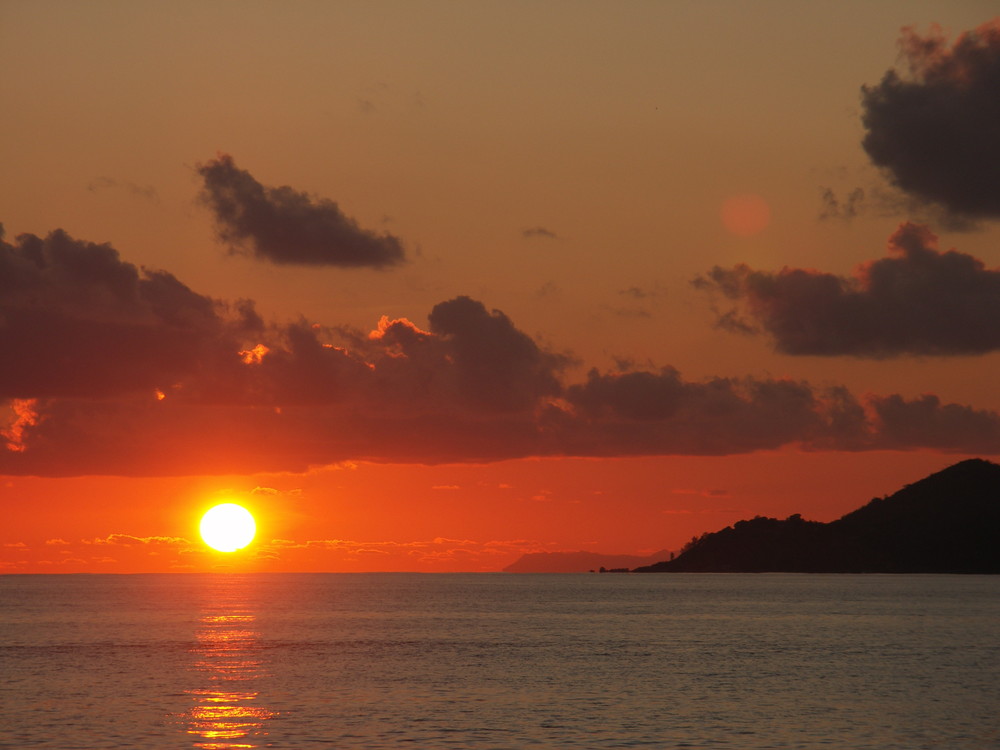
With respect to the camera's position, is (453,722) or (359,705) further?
(359,705)

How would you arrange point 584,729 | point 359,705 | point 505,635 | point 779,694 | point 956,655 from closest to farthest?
point 584,729, point 359,705, point 779,694, point 956,655, point 505,635

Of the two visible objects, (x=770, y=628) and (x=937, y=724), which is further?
(x=770, y=628)

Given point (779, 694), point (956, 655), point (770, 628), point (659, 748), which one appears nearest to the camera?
point (659, 748)

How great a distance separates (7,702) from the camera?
90.2 metres

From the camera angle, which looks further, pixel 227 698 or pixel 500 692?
pixel 500 692

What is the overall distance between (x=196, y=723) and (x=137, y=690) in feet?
70.1

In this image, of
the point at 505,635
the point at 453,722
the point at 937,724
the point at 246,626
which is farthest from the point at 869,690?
the point at 246,626

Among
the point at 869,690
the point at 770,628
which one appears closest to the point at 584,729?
the point at 869,690

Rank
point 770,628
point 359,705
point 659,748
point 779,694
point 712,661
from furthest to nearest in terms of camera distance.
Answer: point 770,628
point 712,661
point 779,694
point 359,705
point 659,748

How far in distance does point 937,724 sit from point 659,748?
869 inches

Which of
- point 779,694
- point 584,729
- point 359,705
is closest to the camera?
point 584,729

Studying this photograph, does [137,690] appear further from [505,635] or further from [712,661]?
[505,635]

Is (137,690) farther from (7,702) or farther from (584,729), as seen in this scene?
(584,729)

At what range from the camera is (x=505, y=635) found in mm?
176250
